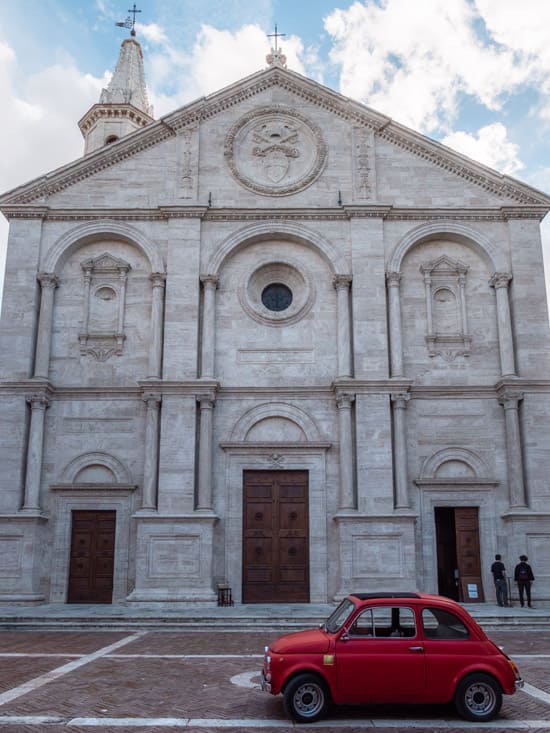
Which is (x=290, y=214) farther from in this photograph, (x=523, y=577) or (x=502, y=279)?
(x=523, y=577)

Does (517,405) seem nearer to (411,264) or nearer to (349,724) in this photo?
(411,264)

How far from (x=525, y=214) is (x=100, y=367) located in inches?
613

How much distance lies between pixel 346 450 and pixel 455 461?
3.61 m

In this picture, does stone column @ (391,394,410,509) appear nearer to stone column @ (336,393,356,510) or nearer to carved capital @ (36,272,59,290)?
stone column @ (336,393,356,510)

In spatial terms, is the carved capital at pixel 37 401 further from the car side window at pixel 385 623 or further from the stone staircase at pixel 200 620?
the car side window at pixel 385 623

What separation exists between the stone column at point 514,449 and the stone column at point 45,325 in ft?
49.5

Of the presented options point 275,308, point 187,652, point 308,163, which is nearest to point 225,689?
point 187,652

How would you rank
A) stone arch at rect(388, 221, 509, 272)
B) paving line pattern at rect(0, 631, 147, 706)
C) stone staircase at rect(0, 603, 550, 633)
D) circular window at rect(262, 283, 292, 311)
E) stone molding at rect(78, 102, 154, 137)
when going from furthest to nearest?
stone molding at rect(78, 102, 154, 137) → circular window at rect(262, 283, 292, 311) → stone arch at rect(388, 221, 509, 272) → stone staircase at rect(0, 603, 550, 633) → paving line pattern at rect(0, 631, 147, 706)

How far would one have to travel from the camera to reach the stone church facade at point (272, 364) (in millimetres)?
23406

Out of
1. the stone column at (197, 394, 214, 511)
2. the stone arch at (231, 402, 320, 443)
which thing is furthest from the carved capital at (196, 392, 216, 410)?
the stone arch at (231, 402, 320, 443)

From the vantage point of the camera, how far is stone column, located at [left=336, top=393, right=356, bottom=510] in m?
23.6

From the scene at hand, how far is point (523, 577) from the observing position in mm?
21891

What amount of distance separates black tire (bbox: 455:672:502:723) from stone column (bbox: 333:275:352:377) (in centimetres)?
1513

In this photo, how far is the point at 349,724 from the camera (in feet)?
31.6
